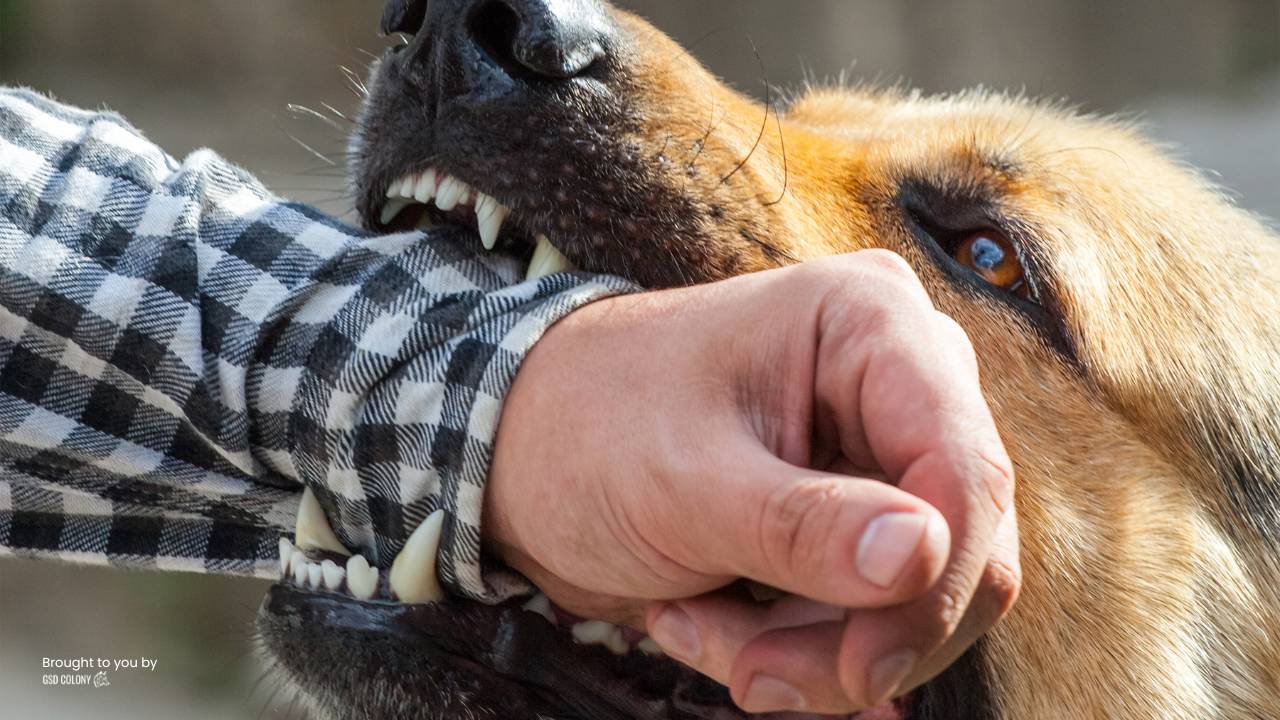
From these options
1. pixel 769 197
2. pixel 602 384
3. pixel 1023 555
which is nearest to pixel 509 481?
pixel 602 384

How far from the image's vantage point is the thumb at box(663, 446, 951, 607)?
4.14 ft

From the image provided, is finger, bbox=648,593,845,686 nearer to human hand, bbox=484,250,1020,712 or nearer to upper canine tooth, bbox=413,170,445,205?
human hand, bbox=484,250,1020,712

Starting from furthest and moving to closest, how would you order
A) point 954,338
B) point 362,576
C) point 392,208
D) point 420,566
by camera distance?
point 392,208, point 362,576, point 420,566, point 954,338

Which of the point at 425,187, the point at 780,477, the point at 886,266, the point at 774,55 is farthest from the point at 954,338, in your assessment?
the point at 774,55

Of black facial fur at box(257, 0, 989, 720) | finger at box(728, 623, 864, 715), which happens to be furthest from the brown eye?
finger at box(728, 623, 864, 715)

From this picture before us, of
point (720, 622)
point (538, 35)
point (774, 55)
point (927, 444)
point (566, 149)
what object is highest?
point (774, 55)

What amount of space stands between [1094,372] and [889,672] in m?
1.20

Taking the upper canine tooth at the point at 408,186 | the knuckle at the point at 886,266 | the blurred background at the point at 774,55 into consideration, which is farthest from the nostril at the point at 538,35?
the blurred background at the point at 774,55

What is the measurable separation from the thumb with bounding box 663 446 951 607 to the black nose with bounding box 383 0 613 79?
0.92 meters

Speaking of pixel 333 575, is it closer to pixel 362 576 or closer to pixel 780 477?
pixel 362 576

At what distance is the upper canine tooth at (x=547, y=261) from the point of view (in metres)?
2.11

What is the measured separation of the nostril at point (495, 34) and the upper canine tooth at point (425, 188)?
0.74 feet

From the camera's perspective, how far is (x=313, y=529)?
206 centimetres

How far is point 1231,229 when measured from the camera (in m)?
2.85
